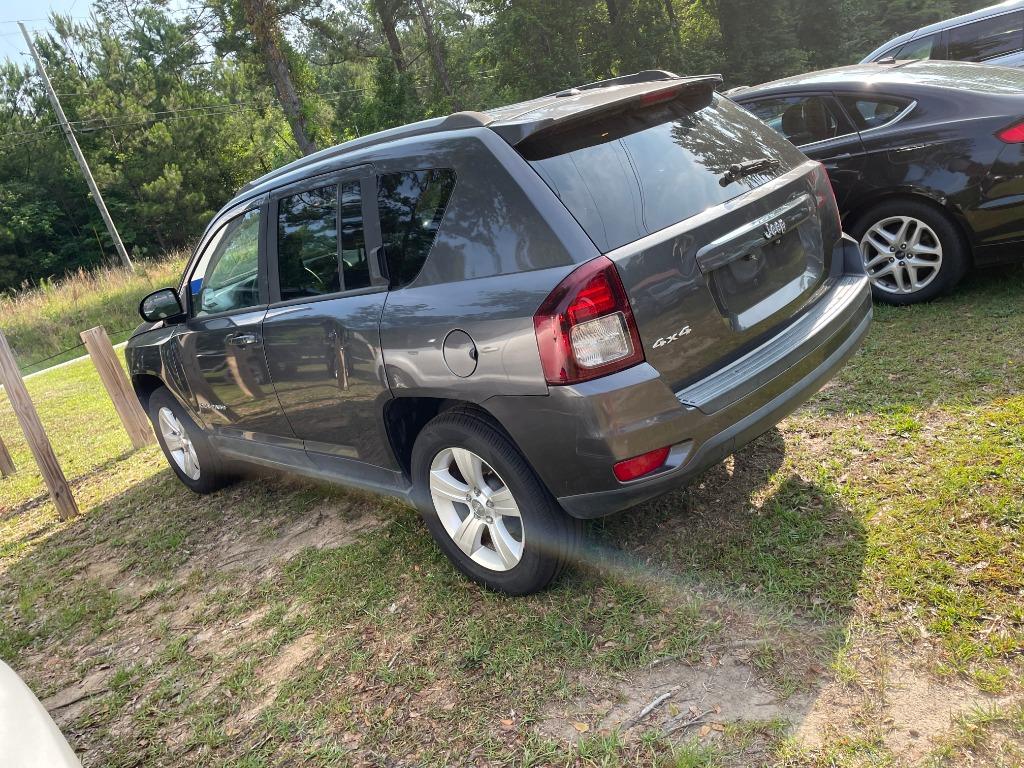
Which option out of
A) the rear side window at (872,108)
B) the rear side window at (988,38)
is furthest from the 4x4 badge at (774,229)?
the rear side window at (988,38)

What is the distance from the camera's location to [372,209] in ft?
10.9

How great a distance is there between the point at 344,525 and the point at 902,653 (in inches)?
117

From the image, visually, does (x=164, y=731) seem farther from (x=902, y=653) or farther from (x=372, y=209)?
(x=902, y=653)

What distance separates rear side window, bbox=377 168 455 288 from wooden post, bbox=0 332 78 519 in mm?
3878

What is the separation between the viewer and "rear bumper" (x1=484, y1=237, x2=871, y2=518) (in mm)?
2637

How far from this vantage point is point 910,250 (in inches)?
211

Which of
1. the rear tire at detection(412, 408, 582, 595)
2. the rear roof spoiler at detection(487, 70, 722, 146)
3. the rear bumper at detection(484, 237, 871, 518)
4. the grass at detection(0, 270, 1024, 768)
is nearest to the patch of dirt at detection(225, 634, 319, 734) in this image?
the grass at detection(0, 270, 1024, 768)

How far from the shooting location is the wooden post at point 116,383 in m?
7.12

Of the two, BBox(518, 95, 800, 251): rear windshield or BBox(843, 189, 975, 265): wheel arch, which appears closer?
BBox(518, 95, 800, 251): rear windshield

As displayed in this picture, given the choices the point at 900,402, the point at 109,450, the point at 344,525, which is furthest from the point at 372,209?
the point at 109,450

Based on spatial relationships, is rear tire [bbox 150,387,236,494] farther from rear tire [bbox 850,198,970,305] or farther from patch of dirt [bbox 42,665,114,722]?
rear tire [bbox 850,198,970,305]

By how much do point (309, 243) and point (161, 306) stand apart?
1419mm

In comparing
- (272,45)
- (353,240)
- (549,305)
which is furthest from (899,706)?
(272,45)

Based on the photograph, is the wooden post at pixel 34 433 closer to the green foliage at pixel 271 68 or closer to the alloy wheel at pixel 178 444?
the alloy wheel at pixel 178 444
